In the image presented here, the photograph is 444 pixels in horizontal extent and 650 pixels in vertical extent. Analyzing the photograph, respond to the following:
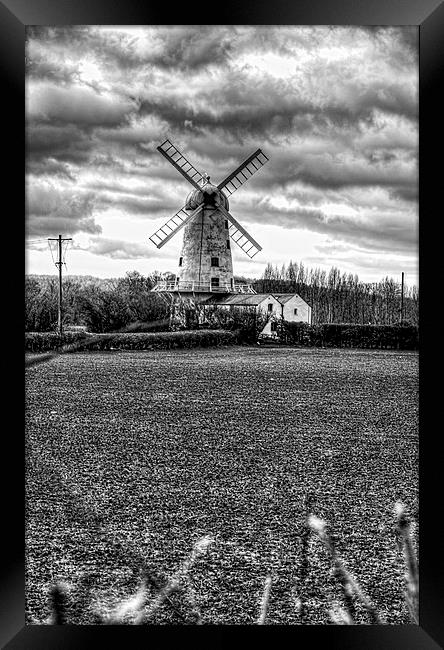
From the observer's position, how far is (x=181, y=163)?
2442 centimetres

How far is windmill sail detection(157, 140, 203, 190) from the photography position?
24.2 metres

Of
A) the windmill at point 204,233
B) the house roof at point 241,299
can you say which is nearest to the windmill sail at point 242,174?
the windmill at point 204,233

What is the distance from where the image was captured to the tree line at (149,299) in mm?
19000

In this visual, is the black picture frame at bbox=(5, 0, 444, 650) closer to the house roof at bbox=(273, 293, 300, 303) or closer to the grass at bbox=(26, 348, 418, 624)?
the grass at bbox=(26, 348, 418, 624)

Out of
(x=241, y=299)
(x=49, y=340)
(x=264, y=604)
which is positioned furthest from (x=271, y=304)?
(x=264, y=604)

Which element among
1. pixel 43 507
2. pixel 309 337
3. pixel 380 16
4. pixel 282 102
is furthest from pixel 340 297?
pixel 380 16

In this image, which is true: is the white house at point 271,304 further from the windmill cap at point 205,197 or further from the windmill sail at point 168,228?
the windmill cap at point 205,197

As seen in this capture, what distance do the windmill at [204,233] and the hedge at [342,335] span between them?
13.9 ft

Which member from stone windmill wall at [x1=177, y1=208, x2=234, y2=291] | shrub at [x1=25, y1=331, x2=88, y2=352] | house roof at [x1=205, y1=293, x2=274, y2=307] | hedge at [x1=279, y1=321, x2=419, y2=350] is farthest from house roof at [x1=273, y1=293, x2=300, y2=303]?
shrub at [x1=25, y1=331, x2=88, y2=352]

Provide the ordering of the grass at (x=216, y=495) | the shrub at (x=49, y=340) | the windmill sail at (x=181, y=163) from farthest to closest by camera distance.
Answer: the windmill sail at (x=181, y=163), the shrub at (x=49, y=340), the grass at (x=216, y=495)

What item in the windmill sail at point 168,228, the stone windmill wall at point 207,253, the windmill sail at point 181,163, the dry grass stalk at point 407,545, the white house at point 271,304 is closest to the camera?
the dry grass stalk at point 407,545

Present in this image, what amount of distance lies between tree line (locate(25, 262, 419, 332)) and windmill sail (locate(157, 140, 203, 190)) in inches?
167
